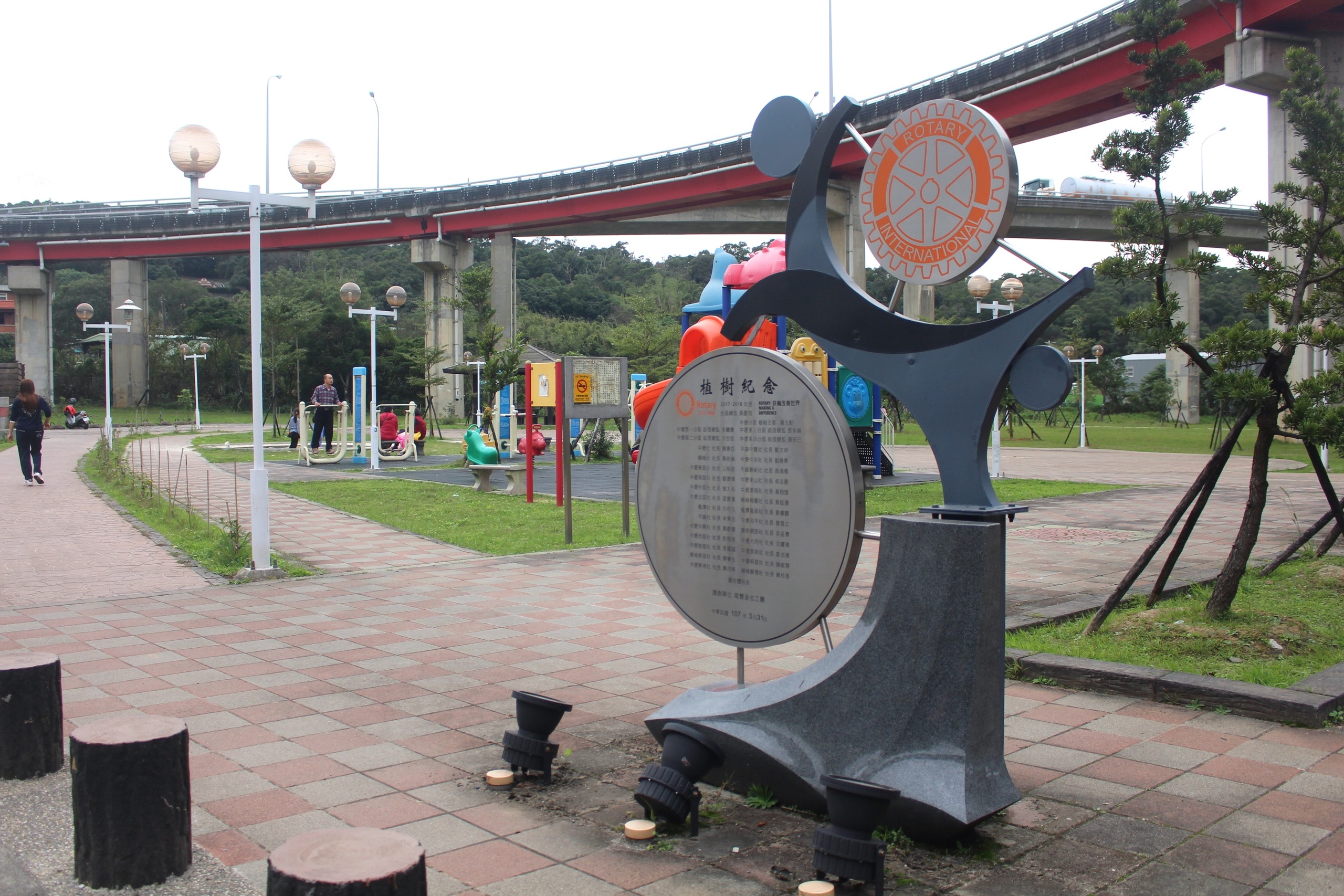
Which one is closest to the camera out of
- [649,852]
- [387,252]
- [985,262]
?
[649,852]

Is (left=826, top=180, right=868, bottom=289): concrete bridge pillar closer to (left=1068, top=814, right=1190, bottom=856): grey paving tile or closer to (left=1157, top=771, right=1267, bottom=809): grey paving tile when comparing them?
(left=1157, top=771, right=1267, bottom=809): grey paving tile

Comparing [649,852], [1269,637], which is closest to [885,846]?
[649,852]

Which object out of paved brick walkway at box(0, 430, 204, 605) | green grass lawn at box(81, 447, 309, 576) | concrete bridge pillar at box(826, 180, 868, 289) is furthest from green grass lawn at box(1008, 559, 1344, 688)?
concrete bridge pillar at box(826, 180, 868, 289)

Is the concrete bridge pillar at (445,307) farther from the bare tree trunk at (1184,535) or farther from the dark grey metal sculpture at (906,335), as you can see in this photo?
the dark grey metal sculpture at (906,335)

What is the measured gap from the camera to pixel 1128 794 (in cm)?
358

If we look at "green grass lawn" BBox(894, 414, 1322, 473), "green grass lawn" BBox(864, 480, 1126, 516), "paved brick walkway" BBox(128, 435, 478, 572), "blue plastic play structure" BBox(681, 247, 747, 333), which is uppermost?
"blue plastic play structure" BBox(681, 247, 747, 333)

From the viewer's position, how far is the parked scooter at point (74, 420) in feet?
131

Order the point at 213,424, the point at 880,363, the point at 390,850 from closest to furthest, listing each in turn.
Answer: the point at 390,850
the point at 880,363
the point at 213,424

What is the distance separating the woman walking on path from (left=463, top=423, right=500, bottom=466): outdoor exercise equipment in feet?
21.0

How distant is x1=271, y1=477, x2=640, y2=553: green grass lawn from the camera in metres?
10.2

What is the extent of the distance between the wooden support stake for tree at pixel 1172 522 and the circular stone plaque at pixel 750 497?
2.82 metres

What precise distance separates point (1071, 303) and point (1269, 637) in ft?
10.9

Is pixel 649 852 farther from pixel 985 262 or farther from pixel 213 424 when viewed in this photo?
pixel 213 424

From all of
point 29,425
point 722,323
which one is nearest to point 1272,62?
point 722,323
